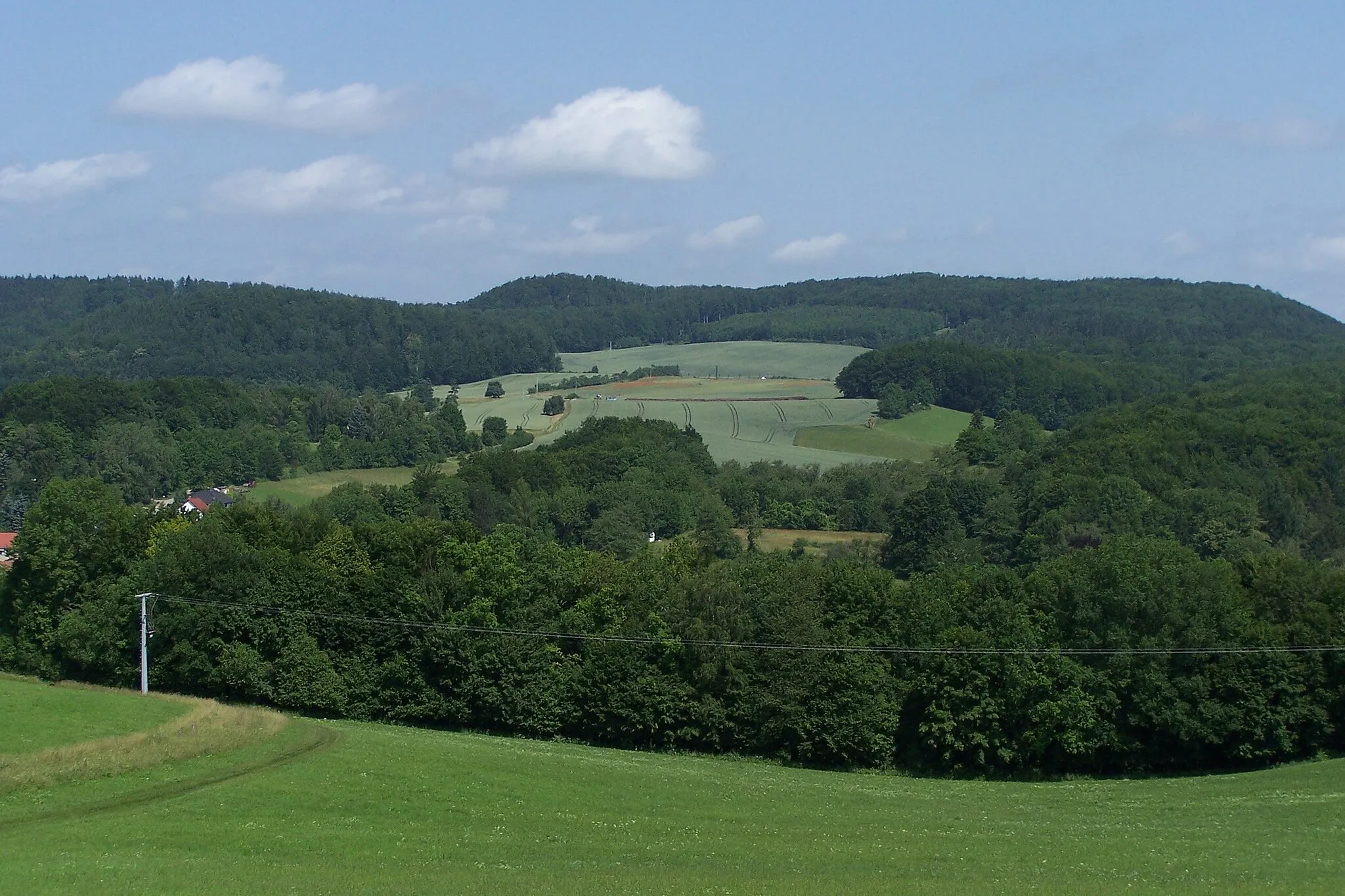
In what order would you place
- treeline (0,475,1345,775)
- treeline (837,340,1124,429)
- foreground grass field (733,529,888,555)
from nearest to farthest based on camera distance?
treeline (0,475,1345,775)
foreground grass field (733,529,888,555)
treeline (837,340,1124,429)

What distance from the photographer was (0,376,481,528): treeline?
427ft

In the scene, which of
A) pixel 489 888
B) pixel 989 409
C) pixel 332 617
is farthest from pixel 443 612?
pixel 989 409

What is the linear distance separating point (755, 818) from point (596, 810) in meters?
3.47

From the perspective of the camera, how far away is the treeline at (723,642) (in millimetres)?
46938

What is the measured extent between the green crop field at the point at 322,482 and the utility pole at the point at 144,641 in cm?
6622

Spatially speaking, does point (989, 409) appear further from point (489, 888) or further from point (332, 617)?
point (489, 888)

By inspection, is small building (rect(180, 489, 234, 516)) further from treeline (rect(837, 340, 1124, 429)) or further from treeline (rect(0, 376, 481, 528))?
treeline (rect(837, 340, 1124, 429))

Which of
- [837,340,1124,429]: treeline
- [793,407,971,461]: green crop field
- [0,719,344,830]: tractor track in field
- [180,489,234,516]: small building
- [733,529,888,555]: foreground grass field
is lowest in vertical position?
[733,529,888,555]: foreground grass field

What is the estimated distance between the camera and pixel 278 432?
A: 148 m

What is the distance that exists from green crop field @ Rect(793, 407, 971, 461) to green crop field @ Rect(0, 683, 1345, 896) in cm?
10633

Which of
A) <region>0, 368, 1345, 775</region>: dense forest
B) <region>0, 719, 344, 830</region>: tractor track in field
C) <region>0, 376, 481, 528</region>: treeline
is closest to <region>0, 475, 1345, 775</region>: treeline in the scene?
<region>0, 368, 1345, 775</region>: dense forest

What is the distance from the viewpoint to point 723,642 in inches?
1987

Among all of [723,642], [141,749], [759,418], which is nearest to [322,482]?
[759,418]

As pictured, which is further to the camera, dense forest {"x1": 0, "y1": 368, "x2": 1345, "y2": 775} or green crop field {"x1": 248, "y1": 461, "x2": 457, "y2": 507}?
green crop field {"x1": 248, "y1": 461, "x2": 457, "y2": 507}
